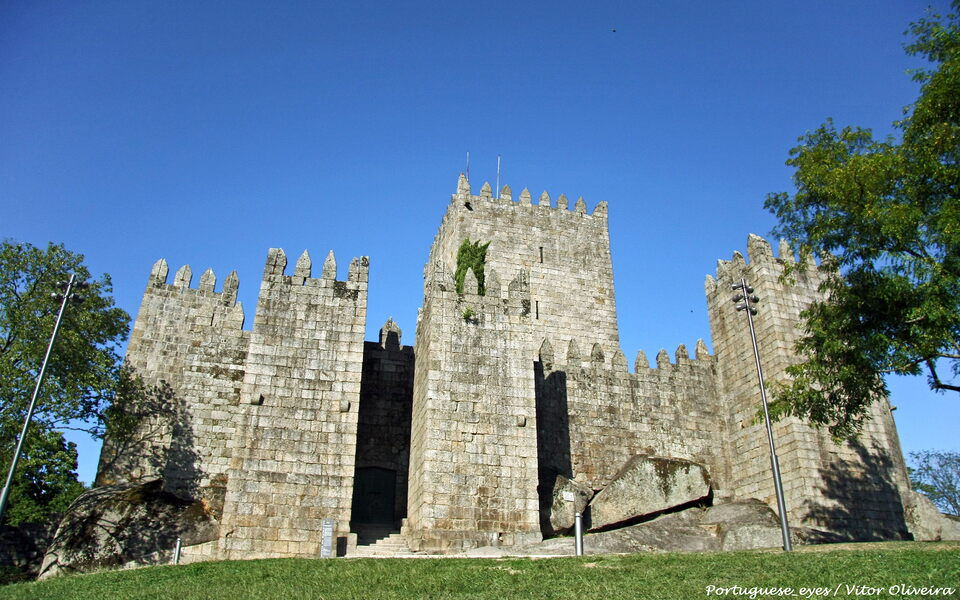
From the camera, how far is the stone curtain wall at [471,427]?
52.0 ft

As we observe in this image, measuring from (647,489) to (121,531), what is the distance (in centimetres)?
1256

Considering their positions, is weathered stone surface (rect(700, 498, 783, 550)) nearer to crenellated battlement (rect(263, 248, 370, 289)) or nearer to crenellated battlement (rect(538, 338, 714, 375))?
crenellated battlement (rect(538, 338, 714, 375))

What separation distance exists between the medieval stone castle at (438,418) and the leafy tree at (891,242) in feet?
13.4

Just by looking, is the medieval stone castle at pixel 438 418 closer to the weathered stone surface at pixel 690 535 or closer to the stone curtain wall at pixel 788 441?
the stone curtain wall at pixel 788 441

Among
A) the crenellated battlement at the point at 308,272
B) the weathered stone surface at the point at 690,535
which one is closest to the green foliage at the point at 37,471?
the crenellated battlement at the point at 308,272

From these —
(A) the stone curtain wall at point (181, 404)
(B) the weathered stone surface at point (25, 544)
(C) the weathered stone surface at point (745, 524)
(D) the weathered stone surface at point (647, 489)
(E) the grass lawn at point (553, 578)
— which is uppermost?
(A) the stone curtain wall at point (181, 404)

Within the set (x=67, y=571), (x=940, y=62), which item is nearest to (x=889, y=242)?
(x=940, y=62)

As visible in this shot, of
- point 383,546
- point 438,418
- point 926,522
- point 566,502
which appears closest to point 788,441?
point 926,522

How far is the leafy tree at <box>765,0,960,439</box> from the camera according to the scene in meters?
13.7

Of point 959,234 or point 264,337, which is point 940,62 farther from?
point 264,337

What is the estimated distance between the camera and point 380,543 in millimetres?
16188

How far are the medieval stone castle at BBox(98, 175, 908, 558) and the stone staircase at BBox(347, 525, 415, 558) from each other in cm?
26

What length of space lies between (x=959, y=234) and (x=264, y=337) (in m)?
14.4

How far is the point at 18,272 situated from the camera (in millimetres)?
19516
